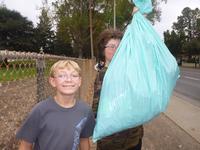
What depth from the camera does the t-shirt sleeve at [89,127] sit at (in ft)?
9.36

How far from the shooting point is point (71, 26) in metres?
48.9

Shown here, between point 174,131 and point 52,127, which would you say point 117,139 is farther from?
point 174,131

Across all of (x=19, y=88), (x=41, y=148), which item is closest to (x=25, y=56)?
(x=19, y=88)

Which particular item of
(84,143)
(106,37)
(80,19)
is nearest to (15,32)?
(80,19)

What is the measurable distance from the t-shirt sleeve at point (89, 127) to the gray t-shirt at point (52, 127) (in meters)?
0.09

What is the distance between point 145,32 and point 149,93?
47 cm

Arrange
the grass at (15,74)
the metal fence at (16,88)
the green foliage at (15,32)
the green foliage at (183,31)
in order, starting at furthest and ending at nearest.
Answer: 1. the green foliage at (183,31)
2. the green foliage at (15,32)
3. the metal fence at (16,88)
4. the grass at (15,74)

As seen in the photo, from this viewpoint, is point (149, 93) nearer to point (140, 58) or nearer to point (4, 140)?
point (140, 58)

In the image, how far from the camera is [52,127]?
2.67 meters

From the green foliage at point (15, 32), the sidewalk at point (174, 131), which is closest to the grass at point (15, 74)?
the sidewalk at point (174, 131)

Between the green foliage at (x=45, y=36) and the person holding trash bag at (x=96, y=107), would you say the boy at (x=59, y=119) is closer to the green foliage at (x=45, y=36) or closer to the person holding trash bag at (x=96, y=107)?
the person holding trash bag at (x=96, y=107)

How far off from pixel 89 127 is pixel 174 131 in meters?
5.59

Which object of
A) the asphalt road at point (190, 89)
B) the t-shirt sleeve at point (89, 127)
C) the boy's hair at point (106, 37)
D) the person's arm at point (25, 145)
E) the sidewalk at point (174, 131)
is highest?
the boy's hair at point (106, 37)

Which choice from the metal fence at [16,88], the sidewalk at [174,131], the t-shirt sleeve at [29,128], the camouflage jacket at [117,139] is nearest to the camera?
the t-shirt sleeve at [29,128]
